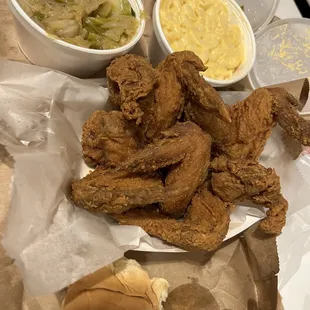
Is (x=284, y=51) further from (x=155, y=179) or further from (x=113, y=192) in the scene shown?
(x=113, y=192)

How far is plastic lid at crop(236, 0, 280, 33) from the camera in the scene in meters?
2.59

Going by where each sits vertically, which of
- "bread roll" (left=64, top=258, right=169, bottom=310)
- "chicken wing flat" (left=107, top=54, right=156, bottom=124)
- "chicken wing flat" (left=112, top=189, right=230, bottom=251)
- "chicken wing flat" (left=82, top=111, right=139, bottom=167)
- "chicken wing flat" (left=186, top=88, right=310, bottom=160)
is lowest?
"bread roll" (left=64, top=258, right=169, bottom=310)

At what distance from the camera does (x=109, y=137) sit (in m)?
1.66

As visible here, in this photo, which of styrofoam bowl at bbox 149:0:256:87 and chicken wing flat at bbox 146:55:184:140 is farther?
styrofoam bowl at bbox 149:0:256:87

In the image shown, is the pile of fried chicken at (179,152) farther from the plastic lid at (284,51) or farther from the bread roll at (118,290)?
the plastic lid at (284,51)

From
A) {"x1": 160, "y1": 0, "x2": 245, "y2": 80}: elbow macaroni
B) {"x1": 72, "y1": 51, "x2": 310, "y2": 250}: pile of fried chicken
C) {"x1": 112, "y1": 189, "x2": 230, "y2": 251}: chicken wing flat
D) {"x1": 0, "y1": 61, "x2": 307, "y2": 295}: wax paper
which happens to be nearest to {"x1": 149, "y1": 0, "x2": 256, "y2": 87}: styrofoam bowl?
{"x1": 160, "y1": 0, "x2": 245, "y2": 80}: elbow macaroni

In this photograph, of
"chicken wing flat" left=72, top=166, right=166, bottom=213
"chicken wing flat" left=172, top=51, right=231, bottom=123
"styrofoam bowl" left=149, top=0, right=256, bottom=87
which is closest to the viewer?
"chicken wing flat" left=72, top=166, right=166, bottom=213

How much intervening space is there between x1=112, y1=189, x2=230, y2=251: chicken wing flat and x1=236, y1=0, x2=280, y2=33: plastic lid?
4.37 ft

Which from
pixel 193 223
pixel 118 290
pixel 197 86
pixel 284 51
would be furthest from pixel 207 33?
pixel 118 290

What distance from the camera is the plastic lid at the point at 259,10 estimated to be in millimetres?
2594

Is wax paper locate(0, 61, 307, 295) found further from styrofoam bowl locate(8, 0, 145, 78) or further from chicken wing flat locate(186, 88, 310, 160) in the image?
chicken wing flat locate(186, 88, 310, 160)

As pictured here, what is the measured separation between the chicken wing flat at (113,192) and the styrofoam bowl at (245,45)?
632mm

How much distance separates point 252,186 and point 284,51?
1.30 m

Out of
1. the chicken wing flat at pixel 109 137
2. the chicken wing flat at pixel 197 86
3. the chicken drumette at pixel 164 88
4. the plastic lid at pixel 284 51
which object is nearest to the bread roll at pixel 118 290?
the chicken wing flat at pixel 109 137
